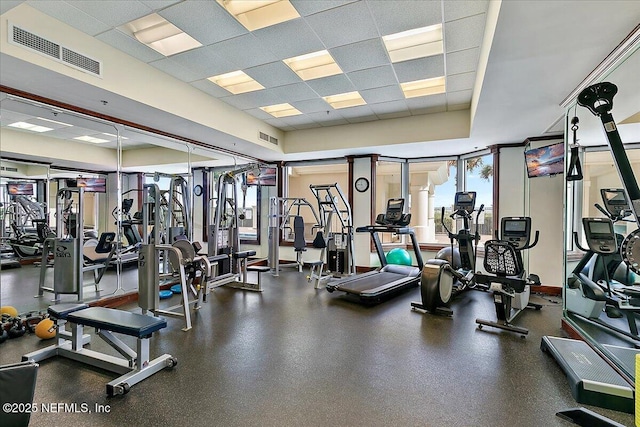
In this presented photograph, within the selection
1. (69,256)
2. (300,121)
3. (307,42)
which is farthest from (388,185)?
(69,256)

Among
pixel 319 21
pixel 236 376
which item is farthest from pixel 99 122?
pixel 236 376

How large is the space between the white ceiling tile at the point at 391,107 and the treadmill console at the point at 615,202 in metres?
3.13

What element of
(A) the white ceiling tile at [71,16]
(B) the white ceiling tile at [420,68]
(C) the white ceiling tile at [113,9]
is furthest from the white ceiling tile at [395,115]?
(A) the white ceiling tile at [71,16]

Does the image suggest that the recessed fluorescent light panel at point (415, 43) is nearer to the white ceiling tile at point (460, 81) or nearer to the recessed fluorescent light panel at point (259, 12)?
the white ceiling tile at point (460, 81)

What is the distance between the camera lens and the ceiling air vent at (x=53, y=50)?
9.50ft

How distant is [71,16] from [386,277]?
5478 mm

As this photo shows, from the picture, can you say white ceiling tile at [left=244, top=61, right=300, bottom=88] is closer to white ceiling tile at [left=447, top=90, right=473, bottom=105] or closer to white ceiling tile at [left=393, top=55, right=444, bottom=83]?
white ceiling tile at [left=393, top=55, right=444, bottom=83]

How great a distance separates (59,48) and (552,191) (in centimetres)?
733

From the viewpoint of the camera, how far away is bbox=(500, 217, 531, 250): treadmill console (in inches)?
161

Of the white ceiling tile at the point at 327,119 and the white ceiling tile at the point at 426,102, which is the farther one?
the white ceiling tile at the point at 327,119

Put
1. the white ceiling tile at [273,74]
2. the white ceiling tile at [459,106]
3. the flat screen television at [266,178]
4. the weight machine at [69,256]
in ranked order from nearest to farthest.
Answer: the white ceiling tile at [273,74] → the weight machine at [69,256] → the white ceiling tile at [459,106] → the flat screen television at [266,178]

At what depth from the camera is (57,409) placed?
2.29 metres

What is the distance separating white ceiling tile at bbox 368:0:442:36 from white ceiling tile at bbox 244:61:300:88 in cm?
146

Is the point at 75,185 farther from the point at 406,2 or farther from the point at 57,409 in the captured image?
the point at 406,2
